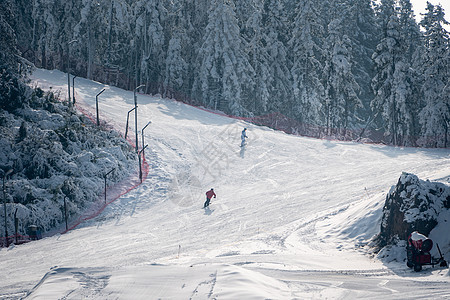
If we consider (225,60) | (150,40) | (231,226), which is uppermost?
(150,40)

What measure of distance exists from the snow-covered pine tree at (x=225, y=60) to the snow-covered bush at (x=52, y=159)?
1579 centimetres

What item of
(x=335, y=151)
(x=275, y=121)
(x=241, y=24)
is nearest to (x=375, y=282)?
(x=335, y=151)

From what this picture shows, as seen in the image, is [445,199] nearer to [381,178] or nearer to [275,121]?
[381,178]

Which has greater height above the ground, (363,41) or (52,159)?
(363,41)

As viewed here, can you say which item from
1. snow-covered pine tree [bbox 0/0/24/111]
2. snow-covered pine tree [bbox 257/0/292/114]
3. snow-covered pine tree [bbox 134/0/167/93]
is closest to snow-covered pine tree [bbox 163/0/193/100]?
snow-covered pine tree [bbox 134/0/167/93]

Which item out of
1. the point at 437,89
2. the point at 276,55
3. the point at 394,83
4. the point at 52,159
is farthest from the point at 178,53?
the point at 437,89

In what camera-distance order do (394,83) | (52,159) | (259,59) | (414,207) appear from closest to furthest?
(414,207)
(52,159)
(394,83)
(259,59)

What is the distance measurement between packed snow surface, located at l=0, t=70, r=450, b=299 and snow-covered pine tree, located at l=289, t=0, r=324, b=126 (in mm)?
10462

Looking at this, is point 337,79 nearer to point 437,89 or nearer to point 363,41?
point 437,89

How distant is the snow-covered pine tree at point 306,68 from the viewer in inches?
1731

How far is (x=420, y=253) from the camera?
11.4m

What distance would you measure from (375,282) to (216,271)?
155 inches

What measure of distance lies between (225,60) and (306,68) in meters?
8.86

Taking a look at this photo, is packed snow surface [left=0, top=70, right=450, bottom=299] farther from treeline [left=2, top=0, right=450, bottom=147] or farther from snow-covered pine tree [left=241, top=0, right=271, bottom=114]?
snow-covered pine tree [left=241, top=0, right=271, bottom=114]
